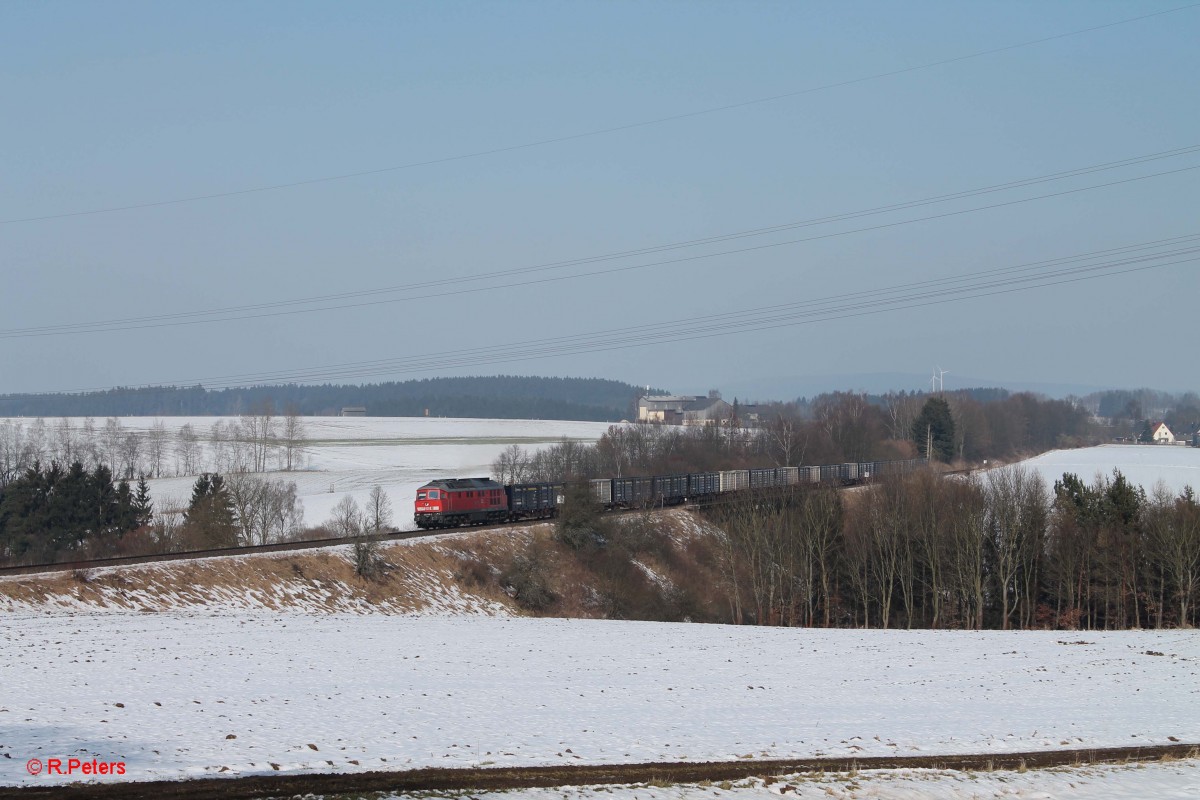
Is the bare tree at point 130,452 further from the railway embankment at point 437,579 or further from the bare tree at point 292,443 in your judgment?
the railway embankment at point 437,579

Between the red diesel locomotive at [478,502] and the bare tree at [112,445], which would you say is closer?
the red diesel locomotive at [478,502]

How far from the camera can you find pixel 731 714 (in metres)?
22.4

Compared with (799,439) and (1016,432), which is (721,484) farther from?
(1016,432)

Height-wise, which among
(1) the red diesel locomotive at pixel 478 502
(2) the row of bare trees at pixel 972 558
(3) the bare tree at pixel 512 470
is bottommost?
(2) the row of bare trees at pixel 972 558

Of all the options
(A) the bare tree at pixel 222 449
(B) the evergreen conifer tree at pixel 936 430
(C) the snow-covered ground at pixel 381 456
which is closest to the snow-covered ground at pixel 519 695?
(C) the snow-covered ground at pixel 381 456

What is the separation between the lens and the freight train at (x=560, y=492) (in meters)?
64.1

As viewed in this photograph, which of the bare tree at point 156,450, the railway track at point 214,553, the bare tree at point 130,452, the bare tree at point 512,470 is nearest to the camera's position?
the railway track at point 214,553

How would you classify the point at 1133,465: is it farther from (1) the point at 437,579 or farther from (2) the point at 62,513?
(2) the point at 62,513

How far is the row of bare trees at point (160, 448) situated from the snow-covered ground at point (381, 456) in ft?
7.39

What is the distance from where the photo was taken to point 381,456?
143 meters

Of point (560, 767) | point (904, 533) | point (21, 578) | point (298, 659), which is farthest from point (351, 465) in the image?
point (560, 767)

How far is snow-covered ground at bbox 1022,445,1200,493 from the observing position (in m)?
106

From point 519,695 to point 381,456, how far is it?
12247cm

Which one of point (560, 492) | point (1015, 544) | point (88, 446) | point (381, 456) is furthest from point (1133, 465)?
point (88, 446)
